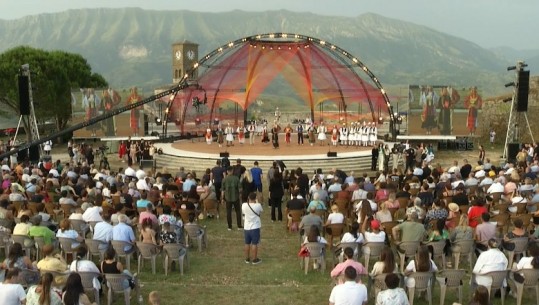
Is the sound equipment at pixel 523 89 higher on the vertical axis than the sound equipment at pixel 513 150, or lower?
higher

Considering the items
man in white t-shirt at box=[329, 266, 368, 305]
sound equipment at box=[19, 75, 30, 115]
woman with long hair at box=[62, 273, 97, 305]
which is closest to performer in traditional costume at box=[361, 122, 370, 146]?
sound equipment at box=[19, 75, 30, 115]

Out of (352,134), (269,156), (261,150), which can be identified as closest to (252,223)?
(269,156)

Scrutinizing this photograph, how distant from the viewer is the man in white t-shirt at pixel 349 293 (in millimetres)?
6922

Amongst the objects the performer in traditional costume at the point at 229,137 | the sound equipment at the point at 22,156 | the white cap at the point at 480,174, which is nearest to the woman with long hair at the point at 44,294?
the white cap at the point at 480,174

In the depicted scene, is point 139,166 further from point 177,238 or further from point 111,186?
point 177,238

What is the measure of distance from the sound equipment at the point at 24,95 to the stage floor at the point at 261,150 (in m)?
6.69

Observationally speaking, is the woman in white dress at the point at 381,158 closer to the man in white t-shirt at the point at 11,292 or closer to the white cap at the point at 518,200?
the white cap at the point at 518,200

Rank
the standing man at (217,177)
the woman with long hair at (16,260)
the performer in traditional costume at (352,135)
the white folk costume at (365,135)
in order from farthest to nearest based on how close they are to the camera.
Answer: the performer in traditional costume at (352,135) → the white folk costume at (365,135) → the standing man at (217,177) → the woman with long hair at (16,260)

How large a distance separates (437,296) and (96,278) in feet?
17.9

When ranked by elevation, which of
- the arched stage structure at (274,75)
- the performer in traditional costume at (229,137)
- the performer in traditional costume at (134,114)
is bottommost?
the performer in traditional costume at (229,137)

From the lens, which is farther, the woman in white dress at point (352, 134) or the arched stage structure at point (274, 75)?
the arched stage structure at point (274, 75)

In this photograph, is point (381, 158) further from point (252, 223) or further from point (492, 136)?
point (492, 136)

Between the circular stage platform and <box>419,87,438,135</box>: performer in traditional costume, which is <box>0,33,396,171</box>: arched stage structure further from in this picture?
the circular stage platform

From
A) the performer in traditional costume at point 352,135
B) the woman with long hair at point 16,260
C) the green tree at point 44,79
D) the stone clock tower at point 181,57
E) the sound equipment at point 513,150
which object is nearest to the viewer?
the woman with long hair at point 16,260
